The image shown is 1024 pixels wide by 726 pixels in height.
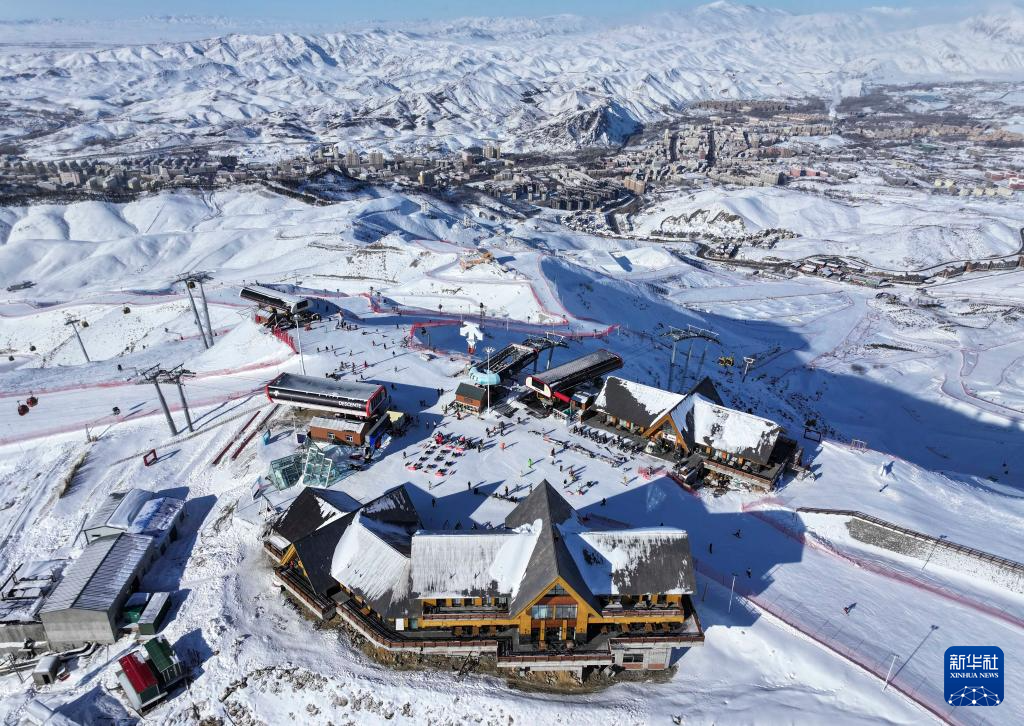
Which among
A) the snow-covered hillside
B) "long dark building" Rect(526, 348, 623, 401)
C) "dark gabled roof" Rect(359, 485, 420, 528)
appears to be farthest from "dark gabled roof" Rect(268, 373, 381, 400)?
the snow-covered hillside

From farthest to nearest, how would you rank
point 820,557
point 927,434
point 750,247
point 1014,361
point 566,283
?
point 750,247 < point 566,283 < point 1014,361 < point 927,434 < point 820,557

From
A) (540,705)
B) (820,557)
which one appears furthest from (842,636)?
(540,705)

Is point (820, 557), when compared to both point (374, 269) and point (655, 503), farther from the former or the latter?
point (374, 269)

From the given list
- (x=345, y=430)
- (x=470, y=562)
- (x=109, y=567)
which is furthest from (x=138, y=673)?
(x=345, y=430)

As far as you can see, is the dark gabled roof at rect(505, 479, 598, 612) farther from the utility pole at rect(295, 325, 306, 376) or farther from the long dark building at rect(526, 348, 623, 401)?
the utility pole at rect(295, 325, 306, 376)

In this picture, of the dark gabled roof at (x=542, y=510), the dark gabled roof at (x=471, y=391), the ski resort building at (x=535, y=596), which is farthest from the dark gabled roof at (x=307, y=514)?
the dark gabled roof at (x=471, y=391)

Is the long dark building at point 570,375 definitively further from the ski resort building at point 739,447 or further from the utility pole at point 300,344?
the utility pole at point 300,344
